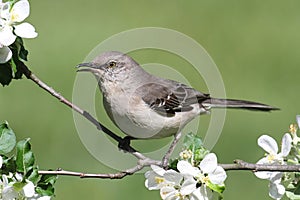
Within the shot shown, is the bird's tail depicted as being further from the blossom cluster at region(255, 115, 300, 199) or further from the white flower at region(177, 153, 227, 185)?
the white flower at region(177, 153, 227, 185)

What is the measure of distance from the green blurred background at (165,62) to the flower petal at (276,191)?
465 cm

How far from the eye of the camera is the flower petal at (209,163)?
216cm

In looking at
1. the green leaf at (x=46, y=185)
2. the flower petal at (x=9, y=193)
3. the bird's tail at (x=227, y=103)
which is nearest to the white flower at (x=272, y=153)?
the green leaf at (x=46, y=185)

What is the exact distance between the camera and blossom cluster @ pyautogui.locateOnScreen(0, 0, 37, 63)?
2.46 meters

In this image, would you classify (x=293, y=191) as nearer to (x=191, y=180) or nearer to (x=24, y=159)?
(x=191, y=180)

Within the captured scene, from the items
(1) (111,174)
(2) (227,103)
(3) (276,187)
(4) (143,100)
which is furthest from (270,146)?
(2) (227,103)

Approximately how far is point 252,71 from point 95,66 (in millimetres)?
6853

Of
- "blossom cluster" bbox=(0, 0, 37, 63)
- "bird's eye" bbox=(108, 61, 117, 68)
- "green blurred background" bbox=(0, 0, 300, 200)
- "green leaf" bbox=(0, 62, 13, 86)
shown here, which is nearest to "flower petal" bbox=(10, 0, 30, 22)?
"blossom cluster" bbox=(0, 0, 37, 63)

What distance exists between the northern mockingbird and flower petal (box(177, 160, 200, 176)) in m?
1.63

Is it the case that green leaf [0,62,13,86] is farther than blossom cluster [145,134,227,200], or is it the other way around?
green leaf [0,62,13,86]

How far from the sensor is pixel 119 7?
518 inches

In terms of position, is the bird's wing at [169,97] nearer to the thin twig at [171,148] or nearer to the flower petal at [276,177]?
the thin twig at [171,148]

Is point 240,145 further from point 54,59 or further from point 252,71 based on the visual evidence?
point 54,59

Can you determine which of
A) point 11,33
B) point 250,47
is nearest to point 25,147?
point 11,33
